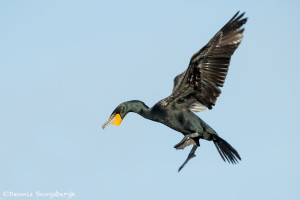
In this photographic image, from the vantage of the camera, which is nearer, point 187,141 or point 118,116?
point 118,116

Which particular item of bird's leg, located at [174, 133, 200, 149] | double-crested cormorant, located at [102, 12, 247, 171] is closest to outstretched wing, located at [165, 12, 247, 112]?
double-crested cormorant, located at [102, 12, 247, 171]

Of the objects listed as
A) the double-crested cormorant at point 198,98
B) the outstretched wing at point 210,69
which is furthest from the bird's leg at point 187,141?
the outstretched wing at point 210,69

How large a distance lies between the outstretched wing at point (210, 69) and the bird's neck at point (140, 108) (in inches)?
13.5

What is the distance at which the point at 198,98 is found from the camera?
1384cm

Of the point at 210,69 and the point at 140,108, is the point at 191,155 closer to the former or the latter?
the point at 140,108

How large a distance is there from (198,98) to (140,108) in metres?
Answer: 0.87

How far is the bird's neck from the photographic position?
13828 mm

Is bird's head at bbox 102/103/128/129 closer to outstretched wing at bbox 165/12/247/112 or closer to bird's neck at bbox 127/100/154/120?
bird's neck at bbox 127/100/154/120

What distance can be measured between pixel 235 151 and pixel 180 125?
91 cm

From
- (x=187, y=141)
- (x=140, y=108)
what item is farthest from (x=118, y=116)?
(x=187, y=141)

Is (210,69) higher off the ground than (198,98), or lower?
higher

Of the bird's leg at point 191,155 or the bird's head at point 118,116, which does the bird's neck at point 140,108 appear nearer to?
the bird's head at point 118,116

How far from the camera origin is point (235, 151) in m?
13.8

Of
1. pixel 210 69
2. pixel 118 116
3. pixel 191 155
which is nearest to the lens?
pixel 210 69
